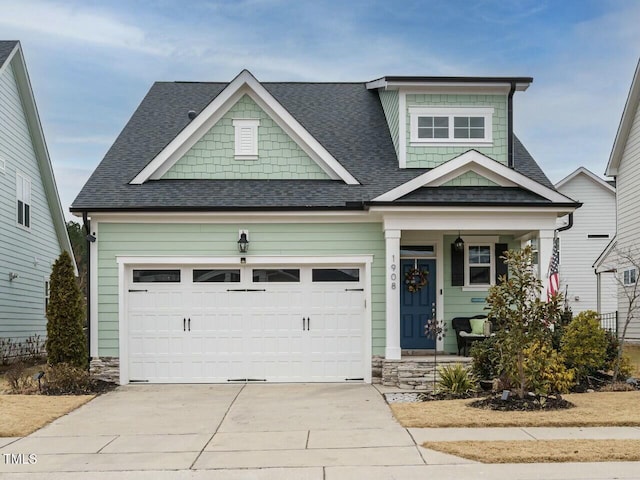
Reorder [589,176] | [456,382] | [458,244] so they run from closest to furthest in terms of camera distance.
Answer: [456,382] < [458,244] < [589,176]

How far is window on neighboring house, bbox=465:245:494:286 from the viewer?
54.2ft

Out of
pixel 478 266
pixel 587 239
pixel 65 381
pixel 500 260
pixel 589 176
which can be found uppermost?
pixel 589 176

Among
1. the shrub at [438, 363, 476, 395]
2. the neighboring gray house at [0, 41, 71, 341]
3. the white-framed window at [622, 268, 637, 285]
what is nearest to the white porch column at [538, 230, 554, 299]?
the shrub at [438, 363, 476, 395]

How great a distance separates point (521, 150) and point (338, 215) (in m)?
5.56

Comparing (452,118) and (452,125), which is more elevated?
(452,118)

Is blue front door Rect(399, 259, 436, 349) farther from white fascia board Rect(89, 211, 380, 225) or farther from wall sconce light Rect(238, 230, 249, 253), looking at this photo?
wall sconce light Rect(238, 230, 249, 253)

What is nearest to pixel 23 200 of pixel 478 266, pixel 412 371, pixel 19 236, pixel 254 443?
pixel 19 236

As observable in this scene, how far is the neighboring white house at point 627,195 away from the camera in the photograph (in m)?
22.3

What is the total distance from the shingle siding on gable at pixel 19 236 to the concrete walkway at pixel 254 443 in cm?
791

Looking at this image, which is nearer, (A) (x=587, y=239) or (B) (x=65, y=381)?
(B) (x=65, y=381)

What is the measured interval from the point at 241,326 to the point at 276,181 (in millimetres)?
3160

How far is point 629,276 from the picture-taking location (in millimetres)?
23500

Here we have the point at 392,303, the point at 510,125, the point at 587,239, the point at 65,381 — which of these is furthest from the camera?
the point at 587,239

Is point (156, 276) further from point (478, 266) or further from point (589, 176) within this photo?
point (589, 176)
